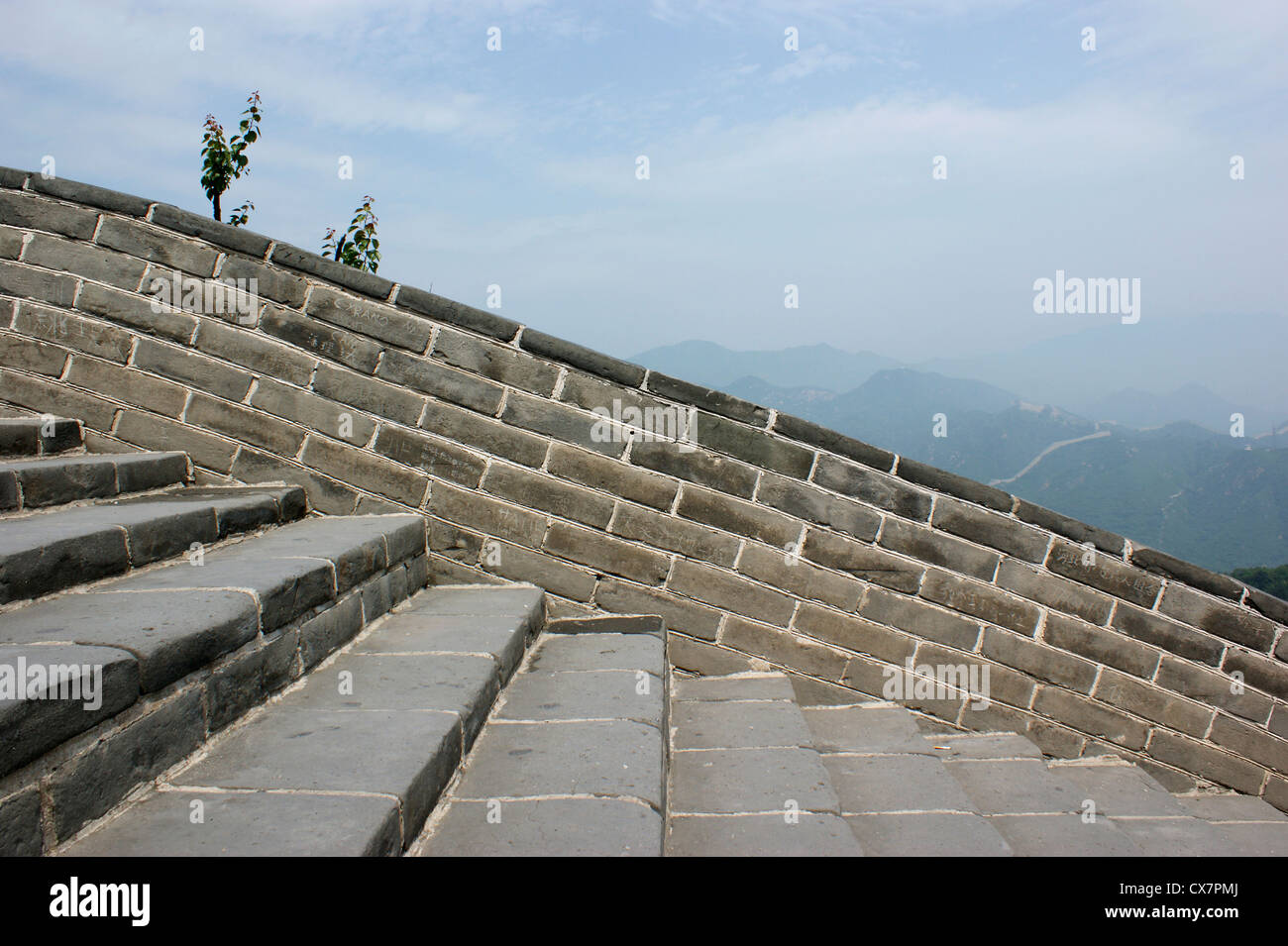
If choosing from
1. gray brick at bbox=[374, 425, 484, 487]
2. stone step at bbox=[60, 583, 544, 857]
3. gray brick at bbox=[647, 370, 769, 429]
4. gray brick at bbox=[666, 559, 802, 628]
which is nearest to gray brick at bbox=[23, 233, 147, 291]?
gray brick at bbox=[374, 425, 484, 487]

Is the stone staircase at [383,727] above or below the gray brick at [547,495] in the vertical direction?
below

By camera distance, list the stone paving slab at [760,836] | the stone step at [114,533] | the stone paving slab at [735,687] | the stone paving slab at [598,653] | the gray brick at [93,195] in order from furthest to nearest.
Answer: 1. the gray brick at [93,195]
2. the stone paving slab at [735,687]
3. the stone paving slab at [598,653]
4. the stone paving slab at [760,836]
5. the stone step at [114,533]

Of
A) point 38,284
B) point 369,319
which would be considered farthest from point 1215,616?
point 38,284

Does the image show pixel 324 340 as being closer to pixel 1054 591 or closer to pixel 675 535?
pixel 675 535

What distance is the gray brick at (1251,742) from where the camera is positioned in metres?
4.11

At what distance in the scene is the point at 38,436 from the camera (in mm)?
3506

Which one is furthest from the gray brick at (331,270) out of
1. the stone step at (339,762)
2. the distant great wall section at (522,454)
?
the stone step at (339,762)

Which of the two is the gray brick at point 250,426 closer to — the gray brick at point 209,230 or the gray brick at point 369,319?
the gray brick at point 369,319

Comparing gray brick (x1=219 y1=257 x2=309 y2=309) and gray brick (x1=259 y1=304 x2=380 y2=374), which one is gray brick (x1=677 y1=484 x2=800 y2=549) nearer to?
gray brick (x1=259 y1=304 x2=380 y2=374)

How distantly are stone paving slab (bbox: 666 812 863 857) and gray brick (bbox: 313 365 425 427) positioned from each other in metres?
2.38

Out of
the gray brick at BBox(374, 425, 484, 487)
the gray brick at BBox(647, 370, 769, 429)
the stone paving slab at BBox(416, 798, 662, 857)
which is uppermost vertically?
the gray brick at BBox(647, 370, 769, 429)

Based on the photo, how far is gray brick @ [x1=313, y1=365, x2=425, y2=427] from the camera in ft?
12.6

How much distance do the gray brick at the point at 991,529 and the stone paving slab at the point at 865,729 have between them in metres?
0.97
